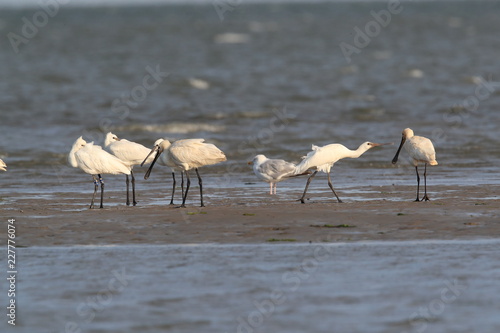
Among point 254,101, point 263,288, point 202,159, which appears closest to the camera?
point 263,288

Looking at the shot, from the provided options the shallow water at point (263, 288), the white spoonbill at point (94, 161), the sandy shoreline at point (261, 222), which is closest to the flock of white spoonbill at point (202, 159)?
A: the white spoonbill at point (94, 161)

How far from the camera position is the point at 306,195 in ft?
47.7

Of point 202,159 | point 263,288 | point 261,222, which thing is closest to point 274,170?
point 202,159

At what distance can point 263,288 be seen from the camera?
8477 millimetres

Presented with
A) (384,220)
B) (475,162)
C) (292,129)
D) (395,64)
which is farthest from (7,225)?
(395,64)

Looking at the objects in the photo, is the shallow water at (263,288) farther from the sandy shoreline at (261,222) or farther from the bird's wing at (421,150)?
the bird's wing at (421,150)

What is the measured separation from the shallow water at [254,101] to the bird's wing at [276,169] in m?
2.22

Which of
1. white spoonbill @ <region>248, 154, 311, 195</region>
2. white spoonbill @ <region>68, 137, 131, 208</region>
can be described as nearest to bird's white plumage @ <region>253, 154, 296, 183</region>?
white spoonbill @ <region>248, 154, 311, 195</region>

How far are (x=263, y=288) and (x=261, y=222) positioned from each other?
3257mm

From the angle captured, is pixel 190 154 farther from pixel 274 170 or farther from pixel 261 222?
pixel 261 222

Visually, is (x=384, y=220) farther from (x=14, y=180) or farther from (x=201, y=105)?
(x=201, y=105)

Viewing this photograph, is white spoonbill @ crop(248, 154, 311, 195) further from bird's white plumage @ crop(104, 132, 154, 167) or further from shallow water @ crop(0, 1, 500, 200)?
shallow water @ crop(0, 1, 500, 200)

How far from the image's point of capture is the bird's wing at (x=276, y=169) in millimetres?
14109

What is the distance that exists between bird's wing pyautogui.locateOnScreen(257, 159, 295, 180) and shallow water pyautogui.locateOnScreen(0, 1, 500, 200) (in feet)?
7.29
